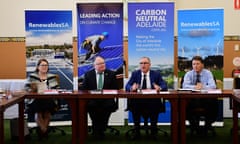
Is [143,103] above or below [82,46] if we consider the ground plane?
below

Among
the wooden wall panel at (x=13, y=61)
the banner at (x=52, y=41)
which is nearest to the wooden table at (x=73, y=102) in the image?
the banner at (x=52, y=41)

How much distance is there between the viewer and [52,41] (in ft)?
22.5

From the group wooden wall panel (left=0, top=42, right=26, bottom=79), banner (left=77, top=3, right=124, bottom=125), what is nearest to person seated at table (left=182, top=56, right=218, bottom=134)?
banner (left=77, top=3, right=124, bottom=125)

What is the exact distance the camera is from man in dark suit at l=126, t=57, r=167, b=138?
260 inches

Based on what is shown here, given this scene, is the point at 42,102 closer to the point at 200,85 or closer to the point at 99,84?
the point at 99,84

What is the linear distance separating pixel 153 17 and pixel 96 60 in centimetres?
122

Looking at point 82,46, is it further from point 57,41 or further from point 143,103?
point 143,103

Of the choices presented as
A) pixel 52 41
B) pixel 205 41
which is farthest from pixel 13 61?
pixel 205 41

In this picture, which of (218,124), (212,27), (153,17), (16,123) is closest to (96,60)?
(153,17)

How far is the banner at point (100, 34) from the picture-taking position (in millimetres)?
6738

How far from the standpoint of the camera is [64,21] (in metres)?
6.86

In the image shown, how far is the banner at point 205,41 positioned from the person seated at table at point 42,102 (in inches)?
87.7

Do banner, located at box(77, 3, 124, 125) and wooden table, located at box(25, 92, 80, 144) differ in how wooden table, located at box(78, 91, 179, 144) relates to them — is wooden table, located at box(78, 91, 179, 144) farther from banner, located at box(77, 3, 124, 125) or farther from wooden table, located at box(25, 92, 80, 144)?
banner, located at box(77, 3, 124, 125)

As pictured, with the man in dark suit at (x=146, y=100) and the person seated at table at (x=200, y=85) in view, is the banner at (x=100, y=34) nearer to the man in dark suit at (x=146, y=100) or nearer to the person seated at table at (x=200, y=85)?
the man in dark suit at (x=146, y=100)
